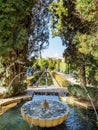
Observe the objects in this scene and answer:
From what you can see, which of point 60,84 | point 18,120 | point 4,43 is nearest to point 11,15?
point 4,43

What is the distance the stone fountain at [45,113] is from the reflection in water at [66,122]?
0.63 metres

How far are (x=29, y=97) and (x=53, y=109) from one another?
20.6 ft

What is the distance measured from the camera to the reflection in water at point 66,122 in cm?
1036

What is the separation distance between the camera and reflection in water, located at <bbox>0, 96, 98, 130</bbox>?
10.4m

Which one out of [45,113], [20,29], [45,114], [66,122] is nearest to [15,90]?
[20,29]

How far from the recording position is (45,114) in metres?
10.2

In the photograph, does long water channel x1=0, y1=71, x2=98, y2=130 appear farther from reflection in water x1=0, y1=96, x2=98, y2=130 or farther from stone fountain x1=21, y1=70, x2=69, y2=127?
stone fountain x1=21, y1=70, x2=69, y2=127

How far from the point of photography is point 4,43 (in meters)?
15.9

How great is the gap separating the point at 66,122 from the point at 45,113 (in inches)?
53.4

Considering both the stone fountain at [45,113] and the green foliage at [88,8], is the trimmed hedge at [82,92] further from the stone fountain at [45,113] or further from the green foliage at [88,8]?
the green foliage at [88,8]

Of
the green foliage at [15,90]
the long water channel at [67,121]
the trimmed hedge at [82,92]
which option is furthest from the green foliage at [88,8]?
the green foliage at [15,90]

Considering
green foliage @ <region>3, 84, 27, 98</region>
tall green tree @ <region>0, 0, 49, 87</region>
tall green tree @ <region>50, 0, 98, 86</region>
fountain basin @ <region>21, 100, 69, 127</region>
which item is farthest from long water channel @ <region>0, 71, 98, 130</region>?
tall green tree @ <region>0, 0, 49, 87</region>

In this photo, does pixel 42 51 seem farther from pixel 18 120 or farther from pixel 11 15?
pixel 18 120

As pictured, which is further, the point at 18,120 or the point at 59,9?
the point at 59,9
